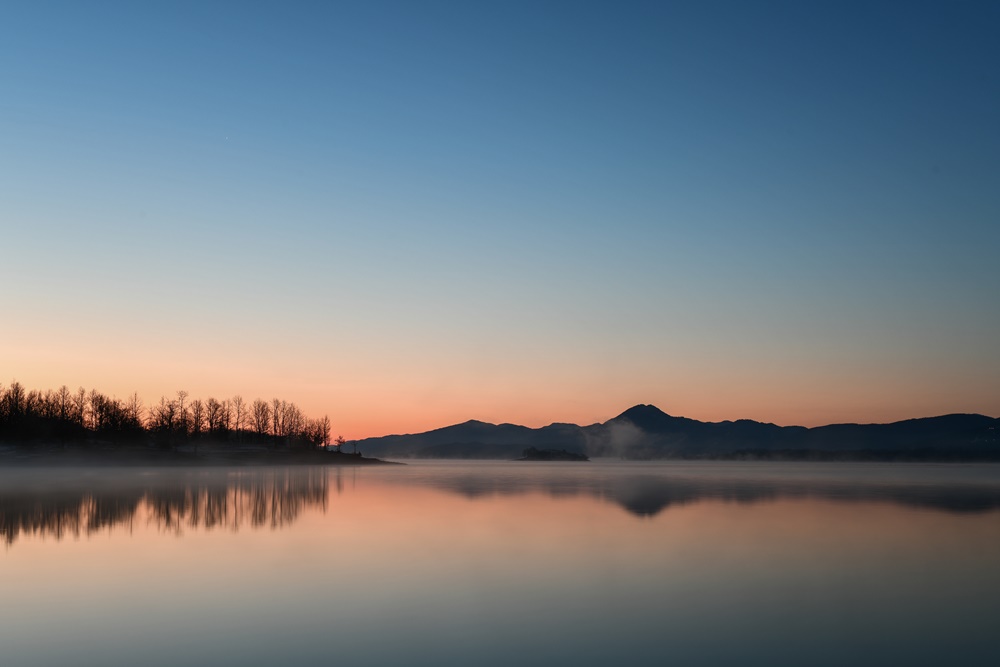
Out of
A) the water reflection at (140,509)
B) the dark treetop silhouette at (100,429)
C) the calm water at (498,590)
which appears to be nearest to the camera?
the calm water at (498,590)

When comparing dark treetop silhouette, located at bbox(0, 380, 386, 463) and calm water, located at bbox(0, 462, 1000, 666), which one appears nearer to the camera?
calm water, located at bbox(0, 462, 1000, 666)

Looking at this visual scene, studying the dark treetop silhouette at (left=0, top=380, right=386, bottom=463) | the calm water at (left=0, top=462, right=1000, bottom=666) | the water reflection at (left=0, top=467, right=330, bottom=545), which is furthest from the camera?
the dark treetop silhouette at (left=0, top=380, right=386, bottom=463)

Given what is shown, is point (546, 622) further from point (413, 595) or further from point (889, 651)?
point (889, 651)

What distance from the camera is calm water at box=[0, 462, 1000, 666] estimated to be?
1427 cm

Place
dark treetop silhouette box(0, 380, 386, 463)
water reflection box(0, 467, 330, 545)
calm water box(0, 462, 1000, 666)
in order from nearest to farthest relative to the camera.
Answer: calm water box(0, 462, 1000, 666) → water reflection box(0, 467, 330, 545) → dark treetop silhouette box(0, 380, 386, 463)

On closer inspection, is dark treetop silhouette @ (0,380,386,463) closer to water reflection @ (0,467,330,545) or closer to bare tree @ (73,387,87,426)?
bare tree @ (73,387,87,426)

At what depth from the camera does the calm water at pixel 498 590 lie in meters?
14.3

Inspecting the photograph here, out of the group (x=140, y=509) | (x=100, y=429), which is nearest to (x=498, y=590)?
(x=140, y=509)

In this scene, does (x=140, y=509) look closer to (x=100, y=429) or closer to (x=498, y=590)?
(x=498, y=590)

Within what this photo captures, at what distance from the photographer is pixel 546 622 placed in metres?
16.4

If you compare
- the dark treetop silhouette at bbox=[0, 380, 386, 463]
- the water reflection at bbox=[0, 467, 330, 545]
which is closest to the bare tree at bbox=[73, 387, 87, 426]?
the dark treetop silhouette at bbox=[0, 380, 386, 463]

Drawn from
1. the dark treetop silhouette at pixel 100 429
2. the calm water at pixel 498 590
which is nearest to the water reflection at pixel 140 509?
the calm water at pixel 498 590

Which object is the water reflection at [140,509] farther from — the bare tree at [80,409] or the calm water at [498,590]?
the bare tree at [80,409]

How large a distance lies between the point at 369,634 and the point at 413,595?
157 inches
